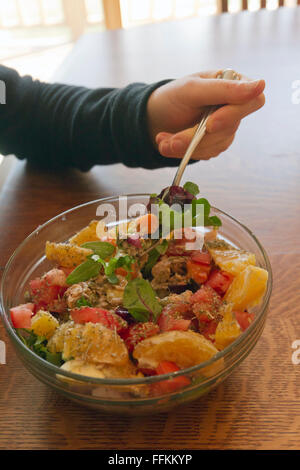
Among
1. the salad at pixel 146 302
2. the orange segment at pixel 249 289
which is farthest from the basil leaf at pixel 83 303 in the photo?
the orange segment at pixel 249 289

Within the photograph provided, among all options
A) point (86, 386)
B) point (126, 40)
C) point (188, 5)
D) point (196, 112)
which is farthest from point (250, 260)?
point (188, 5)

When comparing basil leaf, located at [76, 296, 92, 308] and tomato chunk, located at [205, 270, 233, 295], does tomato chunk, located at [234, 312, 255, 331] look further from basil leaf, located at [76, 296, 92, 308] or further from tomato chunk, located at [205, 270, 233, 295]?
basil leaf, located at [76, 296, 92, 308]

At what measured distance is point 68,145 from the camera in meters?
1.34

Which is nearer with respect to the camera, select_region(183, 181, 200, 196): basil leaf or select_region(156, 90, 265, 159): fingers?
select_region(183, 181, 200, 196): basil leaf

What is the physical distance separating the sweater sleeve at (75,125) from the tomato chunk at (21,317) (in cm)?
63

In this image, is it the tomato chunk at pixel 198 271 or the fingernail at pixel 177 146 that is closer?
the tomato chunk at pixel 198 271

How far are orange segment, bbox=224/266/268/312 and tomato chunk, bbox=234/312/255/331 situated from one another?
0.02m

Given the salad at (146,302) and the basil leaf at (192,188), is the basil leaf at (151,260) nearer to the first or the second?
the salad at (146,302)

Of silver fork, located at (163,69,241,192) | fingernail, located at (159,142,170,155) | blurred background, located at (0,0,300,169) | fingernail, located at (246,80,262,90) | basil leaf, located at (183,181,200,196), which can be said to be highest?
fingernail, located at (246,80,262,90)

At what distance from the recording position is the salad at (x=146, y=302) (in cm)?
64

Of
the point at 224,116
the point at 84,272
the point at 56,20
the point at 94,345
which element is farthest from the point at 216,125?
the point at 56,20

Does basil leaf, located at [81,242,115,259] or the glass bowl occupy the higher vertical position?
basil leaf, located at [81,242,115,259]

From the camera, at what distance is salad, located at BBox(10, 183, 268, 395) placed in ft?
2.10

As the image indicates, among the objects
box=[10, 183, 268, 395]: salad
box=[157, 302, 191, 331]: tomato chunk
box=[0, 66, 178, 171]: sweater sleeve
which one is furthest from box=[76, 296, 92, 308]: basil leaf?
box=[0, 66, 178, 171]: sweater sleeve
